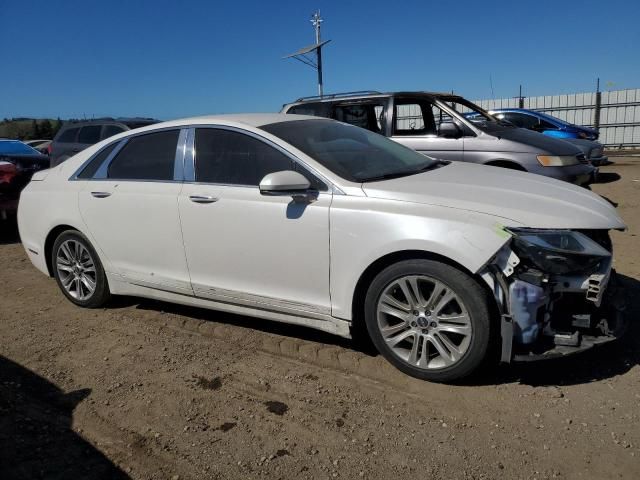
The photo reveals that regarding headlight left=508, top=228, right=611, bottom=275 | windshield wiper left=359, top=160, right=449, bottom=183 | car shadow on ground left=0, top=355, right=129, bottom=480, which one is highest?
windshield wiper left=359, top=160, right=449, bottom=183

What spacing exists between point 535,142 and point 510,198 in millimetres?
4715

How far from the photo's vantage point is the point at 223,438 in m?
2.74

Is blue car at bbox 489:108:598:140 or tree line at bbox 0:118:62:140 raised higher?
tree line at bbox 0:118:62:140

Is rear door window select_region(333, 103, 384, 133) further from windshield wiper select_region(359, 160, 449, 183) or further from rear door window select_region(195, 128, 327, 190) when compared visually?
rear door window select_region(195, 128, 327, 190)

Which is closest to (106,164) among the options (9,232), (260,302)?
(260,302)

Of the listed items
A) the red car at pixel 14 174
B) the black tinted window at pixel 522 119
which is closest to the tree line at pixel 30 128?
the red car at pixel 14 174

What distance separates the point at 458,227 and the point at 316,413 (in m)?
1.29

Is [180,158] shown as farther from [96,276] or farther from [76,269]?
[76,269]

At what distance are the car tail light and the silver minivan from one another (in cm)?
432

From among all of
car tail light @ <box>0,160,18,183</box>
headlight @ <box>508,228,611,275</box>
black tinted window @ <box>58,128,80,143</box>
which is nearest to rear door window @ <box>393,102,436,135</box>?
headlight @ <box>508,228,611,275</box>

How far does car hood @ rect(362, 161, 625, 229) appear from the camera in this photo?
2943 millimetres

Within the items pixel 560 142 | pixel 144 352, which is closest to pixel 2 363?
pixel 144 352

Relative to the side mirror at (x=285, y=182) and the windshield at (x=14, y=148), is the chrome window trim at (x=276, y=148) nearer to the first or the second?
the side mirror at (x=285, y=182)

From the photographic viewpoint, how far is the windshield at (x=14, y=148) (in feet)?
31.3
